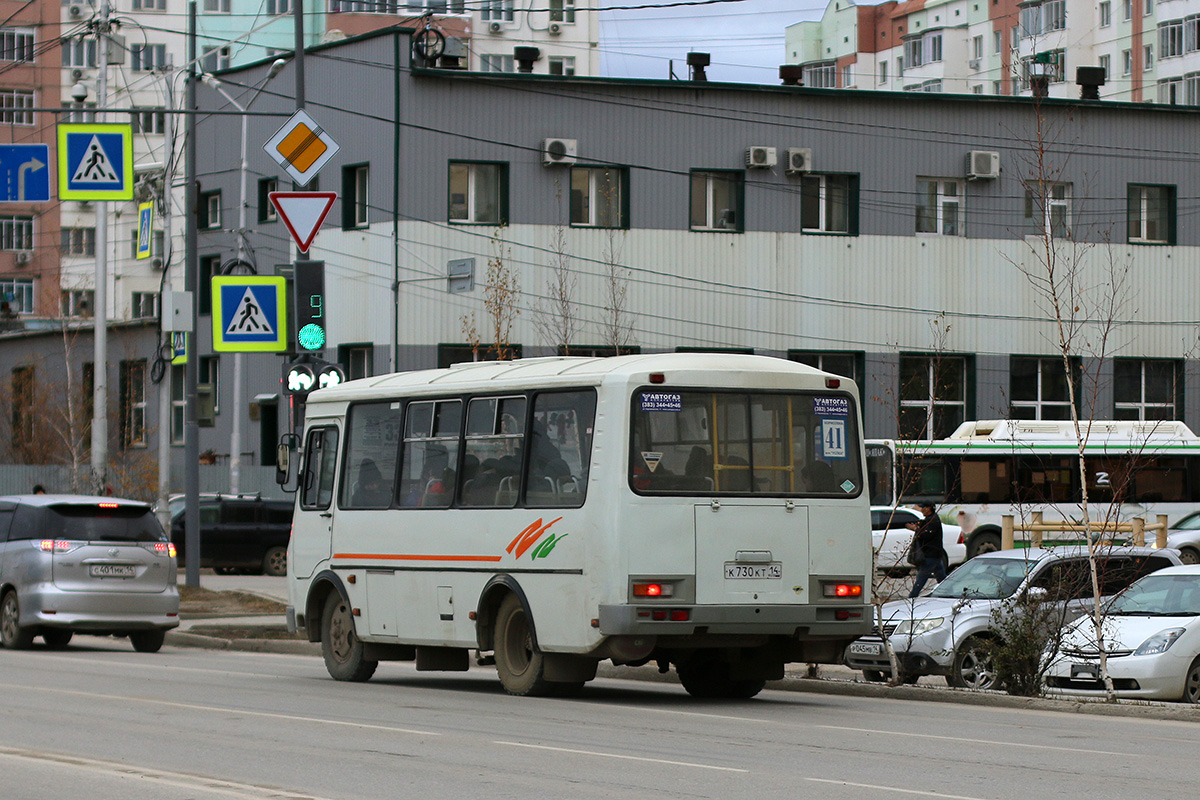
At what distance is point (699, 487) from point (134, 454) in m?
41.4

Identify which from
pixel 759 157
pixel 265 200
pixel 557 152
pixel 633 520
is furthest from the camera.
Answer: pixel 265 200

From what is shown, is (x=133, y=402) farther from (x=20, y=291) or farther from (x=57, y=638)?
(x=20, y=291)

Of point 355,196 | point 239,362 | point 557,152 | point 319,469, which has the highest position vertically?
point 557,152

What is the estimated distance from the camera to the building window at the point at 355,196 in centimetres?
4488

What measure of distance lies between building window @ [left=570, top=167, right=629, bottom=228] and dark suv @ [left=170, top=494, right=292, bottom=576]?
10.6 meters

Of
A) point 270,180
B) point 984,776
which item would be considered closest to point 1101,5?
point 270,180

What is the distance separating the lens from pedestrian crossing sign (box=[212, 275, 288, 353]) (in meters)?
22.8

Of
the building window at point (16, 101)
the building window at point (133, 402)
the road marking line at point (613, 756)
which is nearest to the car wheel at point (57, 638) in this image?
Answer: the road marking line at point (613, 756)

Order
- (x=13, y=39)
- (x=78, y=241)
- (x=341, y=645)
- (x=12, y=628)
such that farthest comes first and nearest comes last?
(x=78, y=241) < (x=13, y=39) < (x=12, y=628) < (x=341, y=645)

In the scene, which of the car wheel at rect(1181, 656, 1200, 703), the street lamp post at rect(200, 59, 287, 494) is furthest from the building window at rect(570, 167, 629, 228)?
the car wheel at rect(1181, 656, 1200, 703)

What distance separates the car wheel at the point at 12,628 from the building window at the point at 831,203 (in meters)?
28.1

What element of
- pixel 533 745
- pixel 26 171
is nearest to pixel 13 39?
pixel 26 171

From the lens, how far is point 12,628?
22.1 m

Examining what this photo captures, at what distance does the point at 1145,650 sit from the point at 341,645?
25.2 feet
